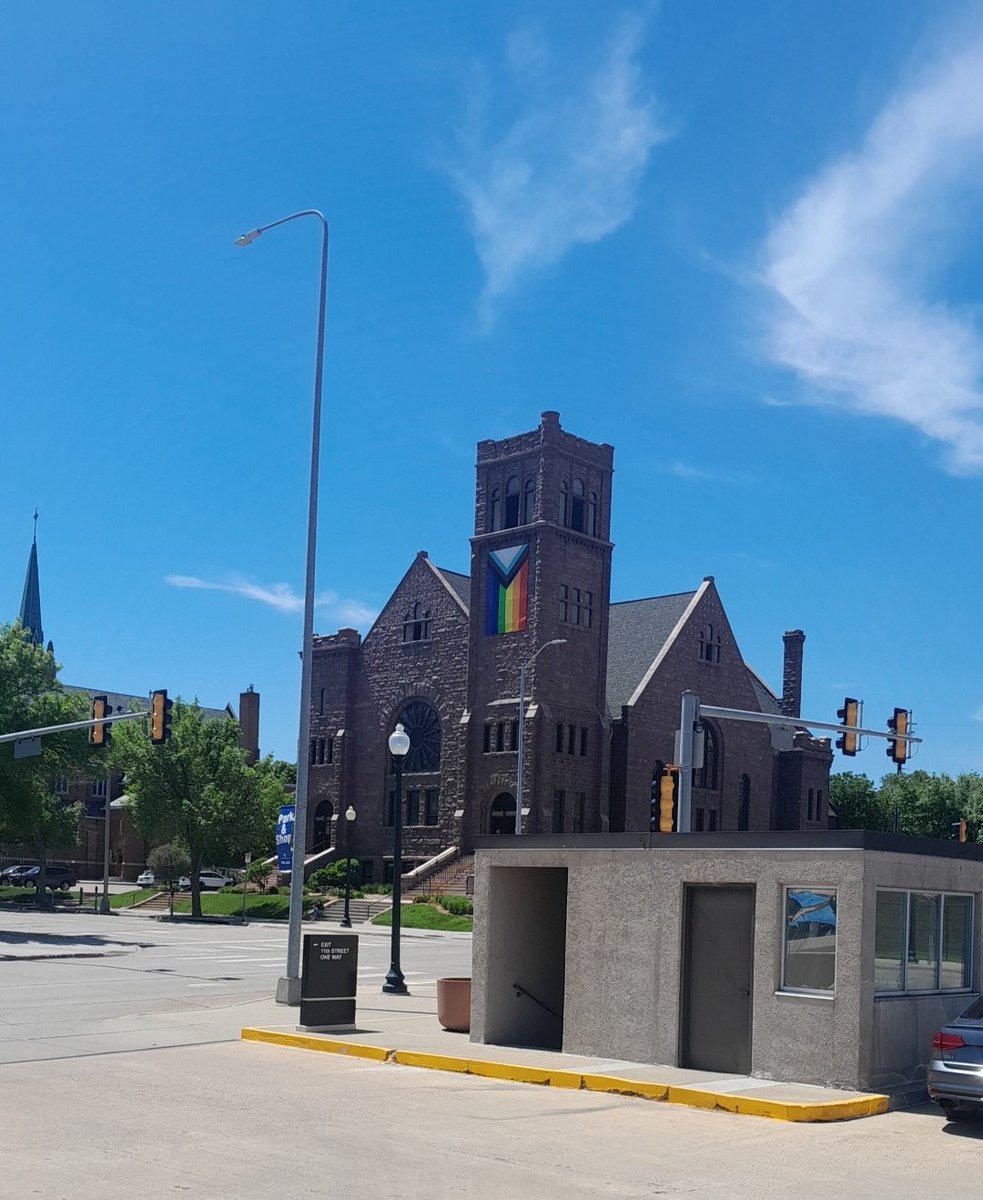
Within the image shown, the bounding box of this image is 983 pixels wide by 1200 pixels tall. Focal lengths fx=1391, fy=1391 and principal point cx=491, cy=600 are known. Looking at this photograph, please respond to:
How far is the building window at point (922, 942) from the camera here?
47.0ft

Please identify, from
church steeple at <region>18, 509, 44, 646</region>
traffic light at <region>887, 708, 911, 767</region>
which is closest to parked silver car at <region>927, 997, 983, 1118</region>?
traffic light at <region>887, 708, 911, 767</region>

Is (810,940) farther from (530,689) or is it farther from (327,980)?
(530,689)

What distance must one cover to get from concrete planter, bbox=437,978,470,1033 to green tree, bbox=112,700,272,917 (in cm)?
4271

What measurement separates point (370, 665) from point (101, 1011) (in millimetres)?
54153

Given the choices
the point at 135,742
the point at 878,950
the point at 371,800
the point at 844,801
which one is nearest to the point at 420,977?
the point at 878,950

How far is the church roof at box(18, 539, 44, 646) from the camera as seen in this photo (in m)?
150

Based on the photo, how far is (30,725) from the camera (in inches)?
1769

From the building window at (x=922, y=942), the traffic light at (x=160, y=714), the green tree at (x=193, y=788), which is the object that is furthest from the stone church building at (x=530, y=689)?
the building window at (x=922, y=942)

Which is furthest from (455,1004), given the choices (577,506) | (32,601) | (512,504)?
(32,601)

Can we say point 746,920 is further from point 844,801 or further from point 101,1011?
point 844,801

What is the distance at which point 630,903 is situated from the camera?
625 inches

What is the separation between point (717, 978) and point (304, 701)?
9.25 metres

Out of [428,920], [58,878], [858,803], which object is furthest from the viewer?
[858,803]

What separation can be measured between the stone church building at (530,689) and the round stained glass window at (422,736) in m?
0.11
